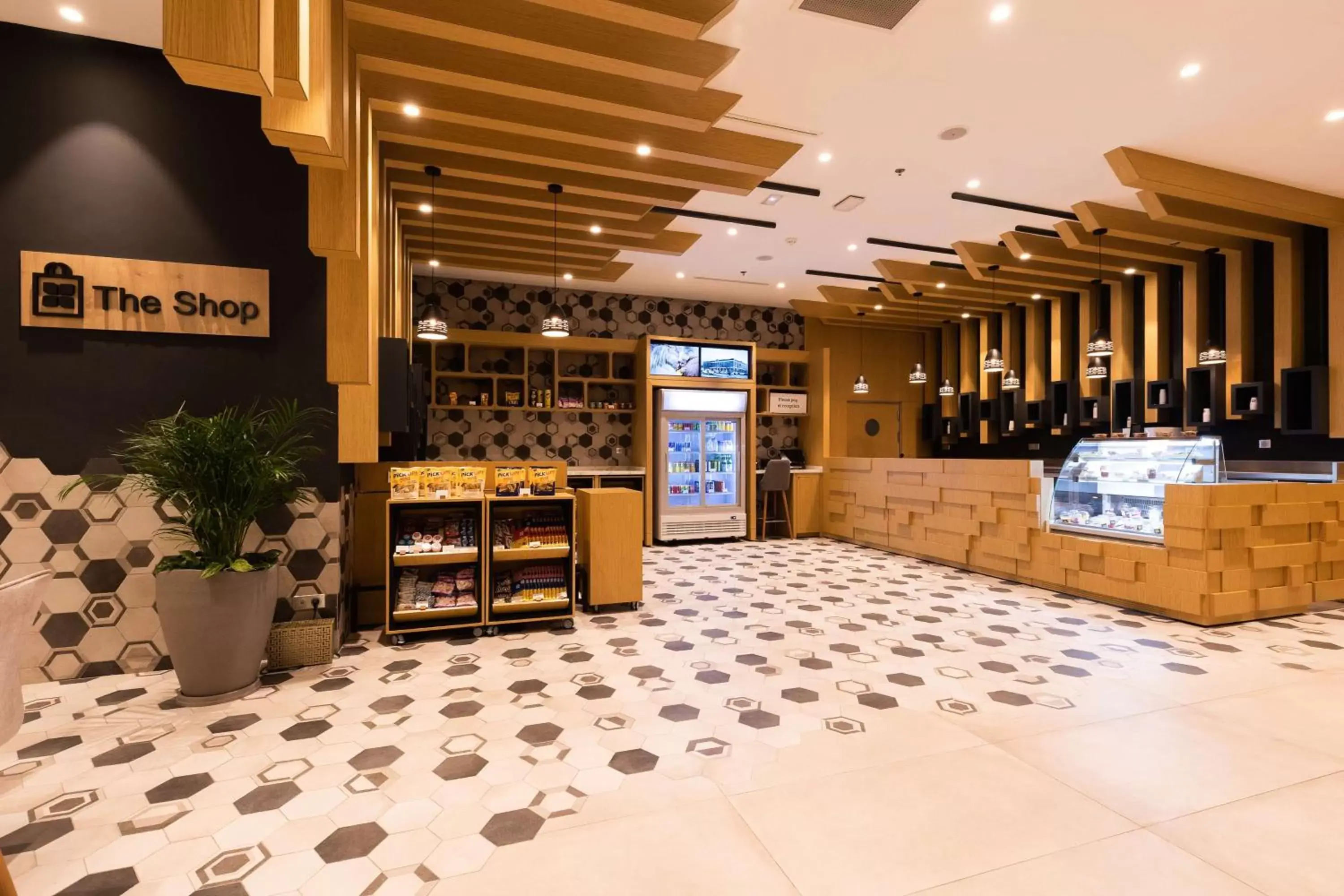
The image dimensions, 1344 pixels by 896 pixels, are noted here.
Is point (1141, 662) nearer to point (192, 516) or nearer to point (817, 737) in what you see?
point (817, 737)

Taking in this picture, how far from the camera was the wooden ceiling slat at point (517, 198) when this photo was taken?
4.79 m

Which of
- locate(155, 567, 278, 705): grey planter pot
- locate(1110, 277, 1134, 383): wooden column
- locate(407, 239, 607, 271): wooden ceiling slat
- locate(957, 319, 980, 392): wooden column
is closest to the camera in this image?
locate(155, 567, 278, 705): grey planter pot

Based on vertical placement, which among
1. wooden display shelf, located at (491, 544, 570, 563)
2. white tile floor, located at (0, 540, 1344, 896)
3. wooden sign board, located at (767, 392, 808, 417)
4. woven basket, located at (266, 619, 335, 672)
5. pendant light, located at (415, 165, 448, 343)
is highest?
pendant light, located at (415, 165, 448, 343)

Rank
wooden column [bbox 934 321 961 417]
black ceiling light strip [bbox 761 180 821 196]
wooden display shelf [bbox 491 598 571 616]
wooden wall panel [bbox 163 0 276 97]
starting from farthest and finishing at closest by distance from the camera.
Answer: wooden column [bbox 934 321 961 417]
black ceiling light strip [bbox 761 180 821 196]
wooden display shelf [bbox 491 598 571 616]
wooden wall panel [bbox 163 0 276 97]

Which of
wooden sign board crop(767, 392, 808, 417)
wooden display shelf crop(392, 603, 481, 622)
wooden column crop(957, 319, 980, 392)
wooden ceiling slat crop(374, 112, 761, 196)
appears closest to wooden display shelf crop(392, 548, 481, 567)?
wooden display shelf crop(392, 603, 481, 622)

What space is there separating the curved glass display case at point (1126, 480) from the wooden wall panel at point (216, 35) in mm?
5806

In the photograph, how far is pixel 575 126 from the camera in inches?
159

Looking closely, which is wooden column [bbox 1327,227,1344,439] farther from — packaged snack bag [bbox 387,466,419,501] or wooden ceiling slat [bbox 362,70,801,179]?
packaged snack bag [bbox 387,466,419,501]

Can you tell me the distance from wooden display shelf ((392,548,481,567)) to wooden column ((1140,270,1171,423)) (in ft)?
24.5

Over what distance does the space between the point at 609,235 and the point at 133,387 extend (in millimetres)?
3990

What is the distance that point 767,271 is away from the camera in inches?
317

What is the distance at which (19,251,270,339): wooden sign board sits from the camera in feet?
10.9

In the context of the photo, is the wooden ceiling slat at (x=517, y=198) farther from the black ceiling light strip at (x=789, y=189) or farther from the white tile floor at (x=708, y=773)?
the white tile floor at (x=708, y=773)

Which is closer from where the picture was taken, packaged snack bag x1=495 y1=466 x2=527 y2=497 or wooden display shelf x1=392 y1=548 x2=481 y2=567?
wooden display shelf x1=392 y1=548 x2=481 y2=567
